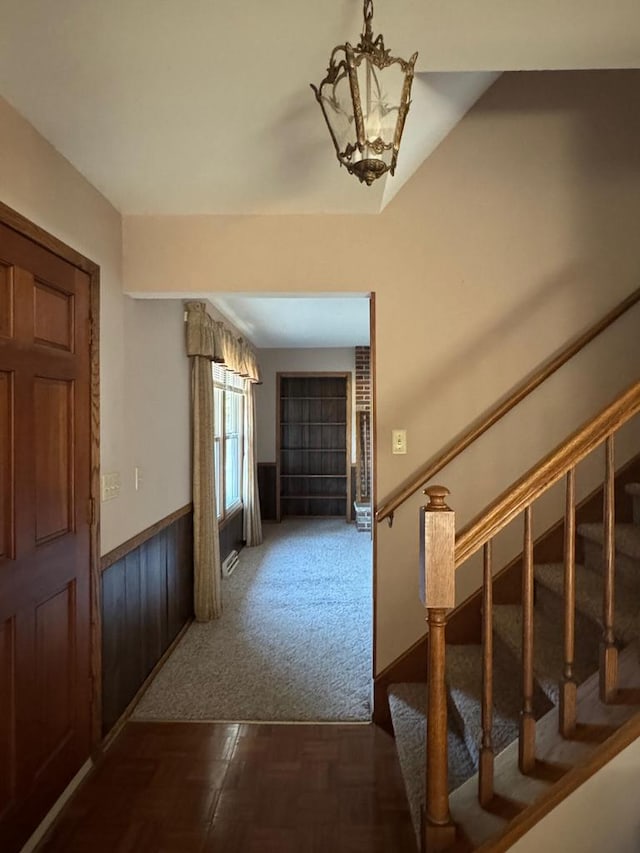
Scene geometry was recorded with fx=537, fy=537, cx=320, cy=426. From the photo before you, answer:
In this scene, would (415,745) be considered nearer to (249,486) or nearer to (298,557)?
(298,557)

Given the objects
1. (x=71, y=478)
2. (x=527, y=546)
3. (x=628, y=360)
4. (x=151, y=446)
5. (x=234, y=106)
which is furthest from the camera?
(x=151, y=446)

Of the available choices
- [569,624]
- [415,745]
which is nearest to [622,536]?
[569,624]

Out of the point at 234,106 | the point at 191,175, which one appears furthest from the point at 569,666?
the point at 191,175

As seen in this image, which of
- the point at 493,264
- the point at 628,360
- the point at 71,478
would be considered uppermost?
the point at 493,264

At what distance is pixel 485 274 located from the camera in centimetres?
249

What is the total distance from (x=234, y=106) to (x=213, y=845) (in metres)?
2.47

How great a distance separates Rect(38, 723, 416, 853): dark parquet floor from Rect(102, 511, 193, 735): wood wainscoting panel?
0.23 metres

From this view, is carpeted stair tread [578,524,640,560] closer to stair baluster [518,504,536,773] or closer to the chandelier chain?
stair baluster [518,504,536,773]

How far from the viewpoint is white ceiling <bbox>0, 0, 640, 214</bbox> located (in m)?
1.37

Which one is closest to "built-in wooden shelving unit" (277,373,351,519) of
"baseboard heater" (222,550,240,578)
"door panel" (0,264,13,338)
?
"baseboard heater" (222,550,240,578)

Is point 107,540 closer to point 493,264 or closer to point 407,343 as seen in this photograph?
point 407,343

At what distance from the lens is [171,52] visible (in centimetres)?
152

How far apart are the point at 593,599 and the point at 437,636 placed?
0.79m

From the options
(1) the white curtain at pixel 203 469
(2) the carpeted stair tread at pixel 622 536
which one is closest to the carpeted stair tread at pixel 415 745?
(2) the carpeted stair tread at pixel 622 536
